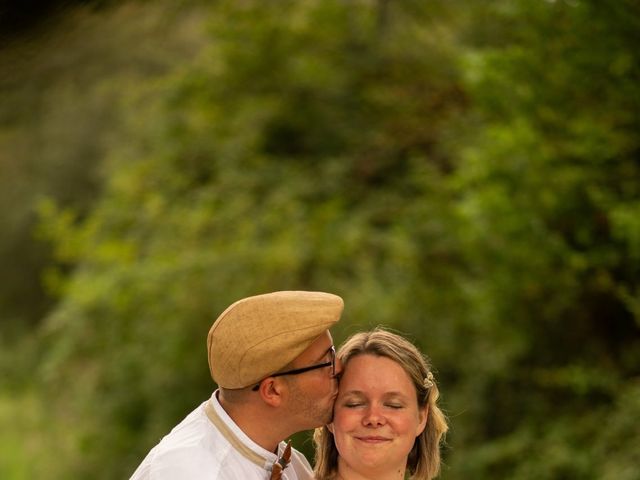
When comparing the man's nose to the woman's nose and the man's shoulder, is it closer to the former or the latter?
the woman's nose

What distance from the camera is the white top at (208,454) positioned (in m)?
2.73

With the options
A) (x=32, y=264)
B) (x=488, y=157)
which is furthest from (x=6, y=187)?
(x=488, y=157)

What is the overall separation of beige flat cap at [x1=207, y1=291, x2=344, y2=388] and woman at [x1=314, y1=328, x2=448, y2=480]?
0.30m

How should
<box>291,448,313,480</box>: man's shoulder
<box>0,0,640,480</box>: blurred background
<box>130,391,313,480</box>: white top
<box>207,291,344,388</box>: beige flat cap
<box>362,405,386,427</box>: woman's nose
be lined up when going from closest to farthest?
<box>130,391,313,480</box>: white top, <box>207,291,344,388</box>: beige flat cap, <box>362,405,386,427</box>: woman's nose, <box>291,448,313,480</box>: man's shoulder, <box>0,0,640,480</box>: blurred background

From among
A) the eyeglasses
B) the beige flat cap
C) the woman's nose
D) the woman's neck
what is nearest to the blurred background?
the beige flat cap

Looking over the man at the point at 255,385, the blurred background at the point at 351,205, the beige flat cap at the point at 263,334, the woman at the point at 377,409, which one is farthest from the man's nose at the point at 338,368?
the blurred background at the point at 351,205

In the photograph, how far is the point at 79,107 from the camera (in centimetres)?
1318

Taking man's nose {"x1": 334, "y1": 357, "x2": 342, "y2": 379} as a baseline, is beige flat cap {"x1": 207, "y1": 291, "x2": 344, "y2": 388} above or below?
above

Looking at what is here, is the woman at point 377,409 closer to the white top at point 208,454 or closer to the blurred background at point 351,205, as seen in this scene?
the white top at point 208,454

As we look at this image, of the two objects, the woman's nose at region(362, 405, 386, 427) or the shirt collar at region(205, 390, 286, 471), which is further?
the woman's nose at region(362, 405, 386, 427)

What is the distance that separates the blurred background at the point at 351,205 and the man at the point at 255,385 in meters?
1.09

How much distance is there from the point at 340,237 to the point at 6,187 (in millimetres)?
6367

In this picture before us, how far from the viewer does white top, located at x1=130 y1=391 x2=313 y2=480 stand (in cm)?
273

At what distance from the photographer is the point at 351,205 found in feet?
33.3
